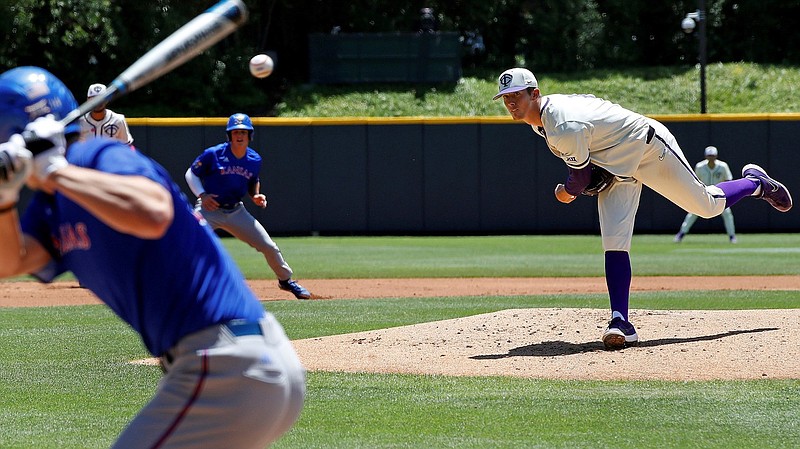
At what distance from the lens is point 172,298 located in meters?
3.24

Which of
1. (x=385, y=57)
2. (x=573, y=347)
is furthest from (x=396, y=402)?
(x=385, y=57)

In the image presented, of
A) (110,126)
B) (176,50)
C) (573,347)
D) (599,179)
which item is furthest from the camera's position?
(110,126)

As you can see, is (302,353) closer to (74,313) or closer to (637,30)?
(74,313)

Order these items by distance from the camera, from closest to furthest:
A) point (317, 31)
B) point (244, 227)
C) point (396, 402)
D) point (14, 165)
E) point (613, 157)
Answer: point (14, 165), point (396, 402), point (613, 157), point (244, 227), point (317, 31)

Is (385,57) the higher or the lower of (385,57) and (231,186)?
the higher

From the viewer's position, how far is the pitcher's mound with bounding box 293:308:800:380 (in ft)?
24.9

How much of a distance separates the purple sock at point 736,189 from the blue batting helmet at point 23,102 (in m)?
6.52

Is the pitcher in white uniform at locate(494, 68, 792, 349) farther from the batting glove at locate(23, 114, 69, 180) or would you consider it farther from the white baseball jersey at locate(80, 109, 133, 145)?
the white baseball jersey at locate(80, 109, 133, 145)

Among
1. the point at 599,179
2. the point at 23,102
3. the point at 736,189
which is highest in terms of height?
the point at 23,102

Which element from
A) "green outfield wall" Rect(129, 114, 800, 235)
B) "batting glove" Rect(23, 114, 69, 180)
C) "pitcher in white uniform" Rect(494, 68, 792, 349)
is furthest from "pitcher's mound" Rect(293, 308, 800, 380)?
"green outfield wall" Rect(129, 114, 800, 235)

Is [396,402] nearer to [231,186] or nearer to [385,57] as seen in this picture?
[231,186]

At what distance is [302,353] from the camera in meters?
8.46

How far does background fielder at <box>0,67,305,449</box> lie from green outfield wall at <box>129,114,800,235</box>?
22.6 meters

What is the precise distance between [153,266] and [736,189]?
267 inches
